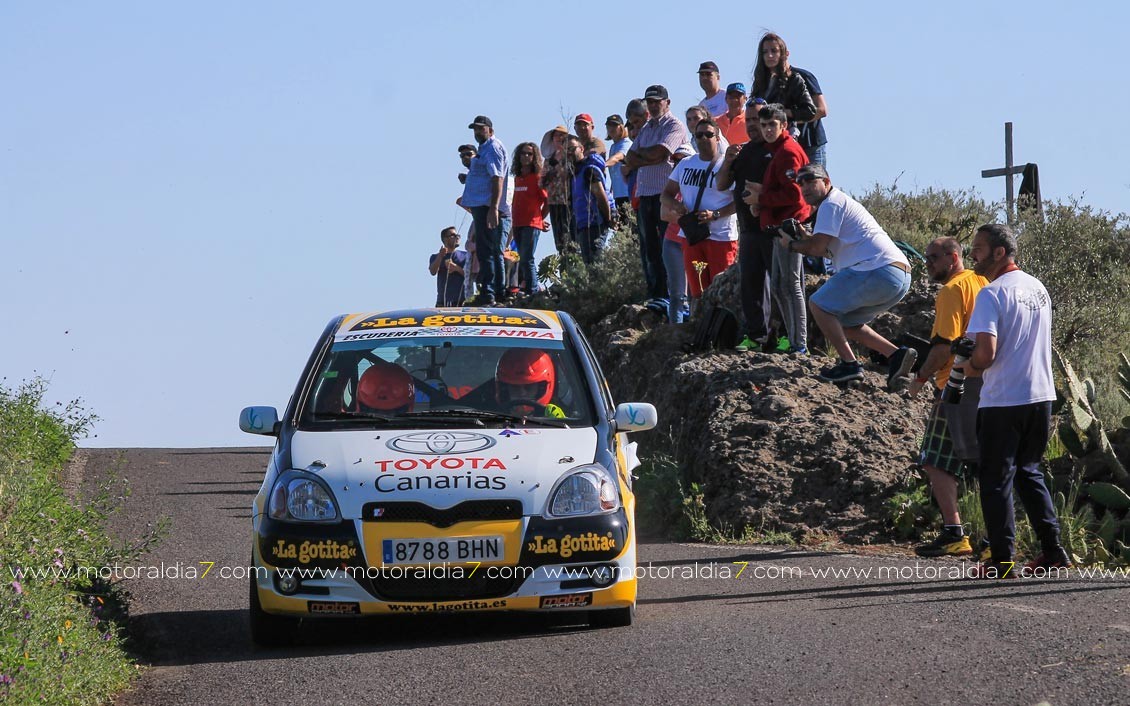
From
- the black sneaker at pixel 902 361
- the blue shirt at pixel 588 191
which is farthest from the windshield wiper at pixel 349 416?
the blue shirt at pixel 588 191

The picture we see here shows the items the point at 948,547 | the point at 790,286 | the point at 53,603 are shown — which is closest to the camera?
the point at 53,603

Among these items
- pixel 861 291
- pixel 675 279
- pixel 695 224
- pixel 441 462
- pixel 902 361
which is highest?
pixel 695 224

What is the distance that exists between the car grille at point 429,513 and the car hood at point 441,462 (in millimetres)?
29

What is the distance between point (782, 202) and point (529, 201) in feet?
21.4

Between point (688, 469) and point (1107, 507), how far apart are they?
11.6 ft

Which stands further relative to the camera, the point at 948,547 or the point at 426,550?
the point at 948,547

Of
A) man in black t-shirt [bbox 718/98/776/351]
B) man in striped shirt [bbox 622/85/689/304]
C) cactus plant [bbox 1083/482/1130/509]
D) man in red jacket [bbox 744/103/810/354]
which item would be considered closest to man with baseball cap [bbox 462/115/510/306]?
man in striped shirt [bbox 622/85/689/304]

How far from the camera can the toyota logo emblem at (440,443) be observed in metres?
8.02

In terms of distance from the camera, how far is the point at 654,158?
1595 cm

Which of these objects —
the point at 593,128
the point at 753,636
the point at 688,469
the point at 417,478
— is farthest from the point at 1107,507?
the point at 593,128

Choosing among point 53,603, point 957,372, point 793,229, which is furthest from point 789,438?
point 53,603

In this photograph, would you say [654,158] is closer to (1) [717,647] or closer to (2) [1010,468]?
(2) [1010,468]

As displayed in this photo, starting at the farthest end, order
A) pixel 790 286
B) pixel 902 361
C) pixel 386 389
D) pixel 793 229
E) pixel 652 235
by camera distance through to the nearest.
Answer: pixel 652 235 < pixel 790 286 < pixel 793 229 < pixel 902 361 < pixel 386 389

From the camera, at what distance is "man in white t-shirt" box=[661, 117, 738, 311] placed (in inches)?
582
